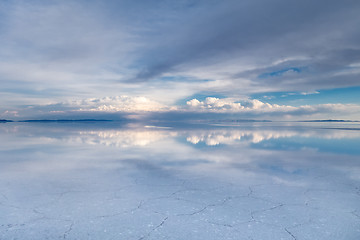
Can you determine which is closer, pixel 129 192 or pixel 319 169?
pixel 129 192

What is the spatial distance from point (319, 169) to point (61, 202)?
7962mm

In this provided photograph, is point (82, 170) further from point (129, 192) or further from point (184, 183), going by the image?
point (184, 183)

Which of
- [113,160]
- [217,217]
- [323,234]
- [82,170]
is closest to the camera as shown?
[323,234]

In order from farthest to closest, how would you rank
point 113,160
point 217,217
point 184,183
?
point 113,160, point 184,183, point 217,217

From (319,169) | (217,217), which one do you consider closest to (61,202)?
(217,217)

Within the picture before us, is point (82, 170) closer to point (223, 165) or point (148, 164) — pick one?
point (148, 164)

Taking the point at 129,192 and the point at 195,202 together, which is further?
the point at 129,192

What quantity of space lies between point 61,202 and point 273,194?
4.76m

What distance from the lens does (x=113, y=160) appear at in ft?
29.0

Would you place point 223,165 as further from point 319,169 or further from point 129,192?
point 129,192

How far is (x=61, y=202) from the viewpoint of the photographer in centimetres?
456

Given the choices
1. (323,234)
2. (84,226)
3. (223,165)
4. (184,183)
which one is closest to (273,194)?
(323,234)

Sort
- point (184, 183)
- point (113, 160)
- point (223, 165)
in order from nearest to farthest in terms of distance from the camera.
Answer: point (184, 183)
point (223, 165)
point (113, 160)

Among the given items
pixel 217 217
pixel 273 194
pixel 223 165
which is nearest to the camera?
pixel 217 217
